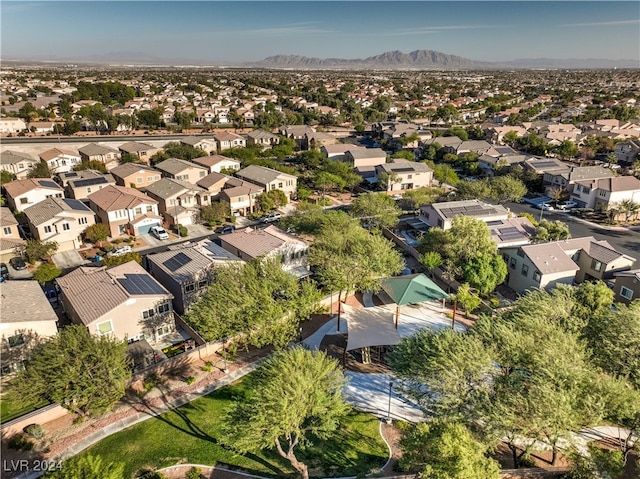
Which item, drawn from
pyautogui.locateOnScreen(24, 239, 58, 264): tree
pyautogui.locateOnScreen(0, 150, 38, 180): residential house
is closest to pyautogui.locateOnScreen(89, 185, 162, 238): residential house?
pyautogui.locateOnScreen(24, 239, 58, 264): tree

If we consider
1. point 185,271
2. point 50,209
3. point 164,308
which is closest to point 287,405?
point 164,308

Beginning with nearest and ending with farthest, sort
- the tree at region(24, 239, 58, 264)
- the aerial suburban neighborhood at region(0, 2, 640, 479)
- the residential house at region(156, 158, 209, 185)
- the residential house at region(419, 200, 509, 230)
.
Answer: the aerial suburban neighborhood at region(0, 2, 640, 479), the tree at region(24, 239, 58, 264), the residential house at region(419, 200, 509, 230), the residential house at region(156, 158, 209, 185)

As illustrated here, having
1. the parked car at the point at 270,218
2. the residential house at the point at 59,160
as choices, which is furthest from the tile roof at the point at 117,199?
the residential house at the point at 59,160

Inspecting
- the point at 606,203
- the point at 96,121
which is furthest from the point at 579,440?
the point at 96,121

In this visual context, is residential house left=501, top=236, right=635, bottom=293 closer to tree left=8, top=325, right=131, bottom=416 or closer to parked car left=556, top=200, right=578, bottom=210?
parked car left=556, top=200, right=578, bottom=210

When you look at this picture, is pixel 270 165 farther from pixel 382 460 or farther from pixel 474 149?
pixel 382 460

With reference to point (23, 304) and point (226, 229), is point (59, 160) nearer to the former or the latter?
point (226, 229)
